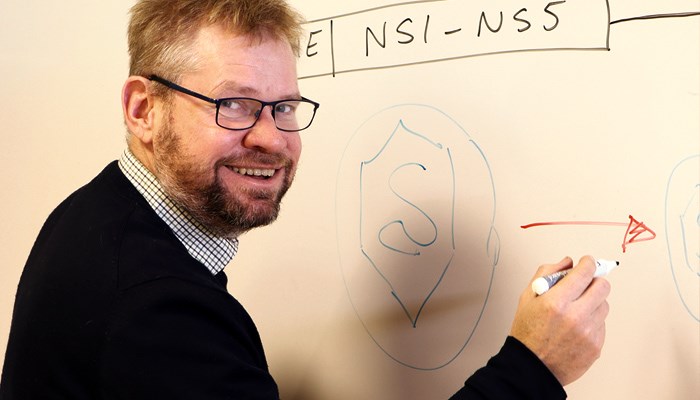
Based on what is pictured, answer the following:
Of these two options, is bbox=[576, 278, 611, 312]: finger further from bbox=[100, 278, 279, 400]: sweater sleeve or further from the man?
bbox=[100, 278, 279, 400]: sweater sleeve

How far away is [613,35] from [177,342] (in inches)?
23.0

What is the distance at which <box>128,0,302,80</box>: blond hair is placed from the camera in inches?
30.6

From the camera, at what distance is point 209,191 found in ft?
2.57

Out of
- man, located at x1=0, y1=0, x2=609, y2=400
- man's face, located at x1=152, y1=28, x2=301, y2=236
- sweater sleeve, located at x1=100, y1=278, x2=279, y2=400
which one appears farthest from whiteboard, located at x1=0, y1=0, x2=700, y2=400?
sweater sleeve, located at x1=100, y1=278, x2=279, y2=400

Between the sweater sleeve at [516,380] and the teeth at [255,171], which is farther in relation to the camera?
the teeth at [255,171]

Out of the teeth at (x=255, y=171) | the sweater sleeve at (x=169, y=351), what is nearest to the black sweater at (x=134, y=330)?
the sweater sleeve at (x=169, y=351)

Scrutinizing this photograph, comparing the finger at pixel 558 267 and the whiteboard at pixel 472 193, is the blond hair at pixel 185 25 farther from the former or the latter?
the finger at pixel 558 267

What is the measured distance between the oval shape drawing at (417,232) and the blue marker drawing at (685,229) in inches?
8.0

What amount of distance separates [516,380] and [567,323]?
0.26 ft

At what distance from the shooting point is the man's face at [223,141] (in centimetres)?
77

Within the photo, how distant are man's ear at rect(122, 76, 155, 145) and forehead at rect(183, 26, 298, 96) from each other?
0.25ft

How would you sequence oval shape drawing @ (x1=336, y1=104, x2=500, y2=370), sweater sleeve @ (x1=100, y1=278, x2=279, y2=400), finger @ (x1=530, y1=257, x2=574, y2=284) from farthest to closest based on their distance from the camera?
oval shape drawing @ (x1=336, y1=104, x2=500, y2=370) → finger @ (x1=530, y1=257, x2=574, y2=284) → sweater sleeve @ (x1=100, y1=278, x2=279, y2=400)

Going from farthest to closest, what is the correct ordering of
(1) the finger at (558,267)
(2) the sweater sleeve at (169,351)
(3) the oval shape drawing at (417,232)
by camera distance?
(3) the oval shape drawing at (417,232) < (1) the finger at (558,267) < (2) the sweater sleeve at (169,351)

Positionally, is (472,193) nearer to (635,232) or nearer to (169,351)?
(635,232)
